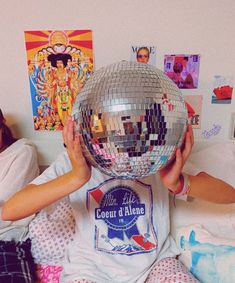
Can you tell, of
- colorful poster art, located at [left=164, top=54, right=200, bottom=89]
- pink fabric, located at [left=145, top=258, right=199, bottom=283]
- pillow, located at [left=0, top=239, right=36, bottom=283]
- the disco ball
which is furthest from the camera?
colorful poster art, located at [left=164, top=54, right=200, bottom=89]

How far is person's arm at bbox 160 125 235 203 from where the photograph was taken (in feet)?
2.05

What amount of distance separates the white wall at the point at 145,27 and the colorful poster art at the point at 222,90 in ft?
0.06

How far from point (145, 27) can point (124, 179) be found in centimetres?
61

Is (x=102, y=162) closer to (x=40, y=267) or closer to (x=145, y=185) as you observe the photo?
(x=145, y=185)

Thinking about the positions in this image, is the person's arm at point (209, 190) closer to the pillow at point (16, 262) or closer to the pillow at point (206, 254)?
the pillow at point (206, 254)

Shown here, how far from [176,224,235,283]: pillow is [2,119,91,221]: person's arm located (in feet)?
1.31

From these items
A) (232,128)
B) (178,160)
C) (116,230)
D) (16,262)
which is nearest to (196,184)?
(178,160)

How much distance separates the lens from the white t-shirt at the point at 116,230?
77 centimetres

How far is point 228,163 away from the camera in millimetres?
993

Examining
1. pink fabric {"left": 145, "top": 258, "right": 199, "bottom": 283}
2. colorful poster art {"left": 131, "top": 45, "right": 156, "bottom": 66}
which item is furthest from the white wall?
pink fabric {"left": 145, "top": 258, "right": 199, "bottom": 283}

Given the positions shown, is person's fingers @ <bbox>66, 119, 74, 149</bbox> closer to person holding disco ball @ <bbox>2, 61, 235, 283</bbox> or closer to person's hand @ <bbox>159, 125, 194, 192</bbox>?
person holding disco ball @ <bbox>2, 61, 235, 283</bbox>

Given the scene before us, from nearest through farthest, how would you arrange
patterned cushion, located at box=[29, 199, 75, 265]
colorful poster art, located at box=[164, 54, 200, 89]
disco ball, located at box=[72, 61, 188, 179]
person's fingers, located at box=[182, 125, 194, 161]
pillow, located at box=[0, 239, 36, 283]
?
disco ball, located at box=[72, 61, 188, 179] → person's fingers, located at box=[182, 125, 194, 161] → pillow, located at box=[0, 239, 36, 283] → patterned cushion, located at box=[29, 199, 75, 265] → colorful poster art, located at box=[164, 54, 200, 89]

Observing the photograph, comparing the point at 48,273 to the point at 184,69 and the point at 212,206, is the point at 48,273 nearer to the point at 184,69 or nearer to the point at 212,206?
the point at 212,206

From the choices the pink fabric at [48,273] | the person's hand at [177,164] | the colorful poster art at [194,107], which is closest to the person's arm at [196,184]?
the person's hand at [177,164]
